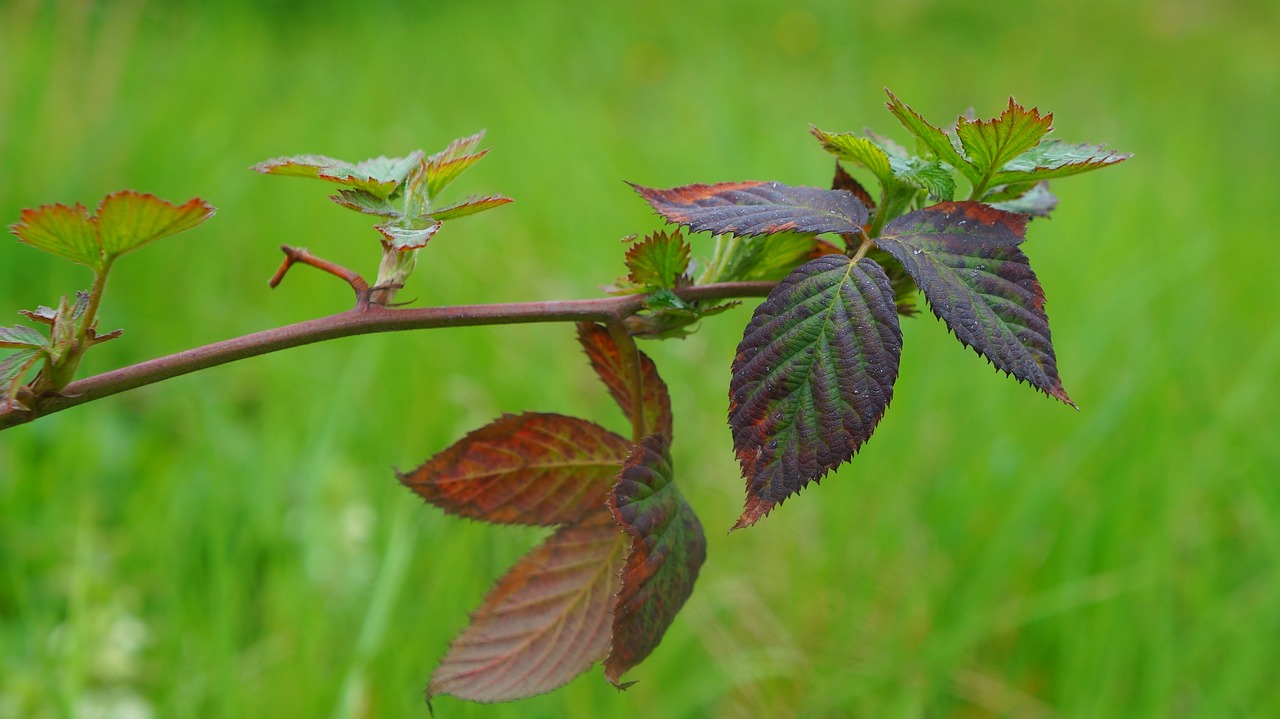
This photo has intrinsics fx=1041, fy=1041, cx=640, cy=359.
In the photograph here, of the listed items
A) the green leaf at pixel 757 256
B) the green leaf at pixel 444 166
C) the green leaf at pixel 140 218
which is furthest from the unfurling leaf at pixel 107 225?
the green leaf at pixel 757 256

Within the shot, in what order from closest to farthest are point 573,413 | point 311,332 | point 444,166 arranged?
1. point 311,332
2. point 444,166
3. point 573,413

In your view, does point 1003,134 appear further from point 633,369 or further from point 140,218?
point 140,218

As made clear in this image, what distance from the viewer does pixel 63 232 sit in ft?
1.21

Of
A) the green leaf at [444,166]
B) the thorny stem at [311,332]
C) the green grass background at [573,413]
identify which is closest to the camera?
the thorny stem at [311,332]

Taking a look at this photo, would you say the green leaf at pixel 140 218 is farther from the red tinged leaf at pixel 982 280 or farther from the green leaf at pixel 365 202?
the red tinged leaf at pixel 982 280

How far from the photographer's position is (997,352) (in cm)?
38

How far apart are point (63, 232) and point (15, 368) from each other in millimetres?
51

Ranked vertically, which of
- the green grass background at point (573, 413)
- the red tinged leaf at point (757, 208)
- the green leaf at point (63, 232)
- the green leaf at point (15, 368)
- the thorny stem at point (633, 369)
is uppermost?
the green grass background at point (573, 413)

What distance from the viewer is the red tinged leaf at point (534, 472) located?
49 centimetres

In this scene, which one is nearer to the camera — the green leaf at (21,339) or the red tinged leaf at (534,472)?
the green leaf at (21,339)

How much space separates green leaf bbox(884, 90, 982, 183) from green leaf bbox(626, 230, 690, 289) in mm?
99

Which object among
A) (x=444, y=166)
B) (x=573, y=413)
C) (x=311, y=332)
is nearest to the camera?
(x=311, y=332)

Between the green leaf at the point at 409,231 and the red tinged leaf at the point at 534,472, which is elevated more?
the green leaf at the point at 409,231

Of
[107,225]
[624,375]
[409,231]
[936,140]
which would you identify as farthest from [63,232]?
[936,140]
